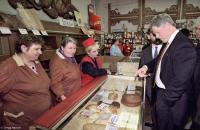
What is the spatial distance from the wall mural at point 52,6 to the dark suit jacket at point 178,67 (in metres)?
2.36

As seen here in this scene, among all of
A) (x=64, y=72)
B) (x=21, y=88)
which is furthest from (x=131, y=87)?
(x=21, y=88)

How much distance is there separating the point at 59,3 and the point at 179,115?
3.22 meters

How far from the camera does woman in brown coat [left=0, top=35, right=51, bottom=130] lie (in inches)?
59.9

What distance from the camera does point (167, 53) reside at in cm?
169

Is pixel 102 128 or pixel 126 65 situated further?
pixel 126 65

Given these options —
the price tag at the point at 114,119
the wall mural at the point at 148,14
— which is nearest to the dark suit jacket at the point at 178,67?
the price tag at the point at 114,119

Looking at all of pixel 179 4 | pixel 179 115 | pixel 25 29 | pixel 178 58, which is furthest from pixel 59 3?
pixel 179 4

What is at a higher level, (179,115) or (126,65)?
(126,65)

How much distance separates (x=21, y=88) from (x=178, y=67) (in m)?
1.48

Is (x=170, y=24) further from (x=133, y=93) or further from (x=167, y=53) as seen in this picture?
(x=133, y=93)

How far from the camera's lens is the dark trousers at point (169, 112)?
5.70 feet

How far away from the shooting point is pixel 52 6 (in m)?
3.51

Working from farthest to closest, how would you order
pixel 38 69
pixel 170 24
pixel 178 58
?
pixel 38 69 < pixel 170 24 < pixel 178 58

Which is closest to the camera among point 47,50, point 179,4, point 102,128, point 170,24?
point 102,128
